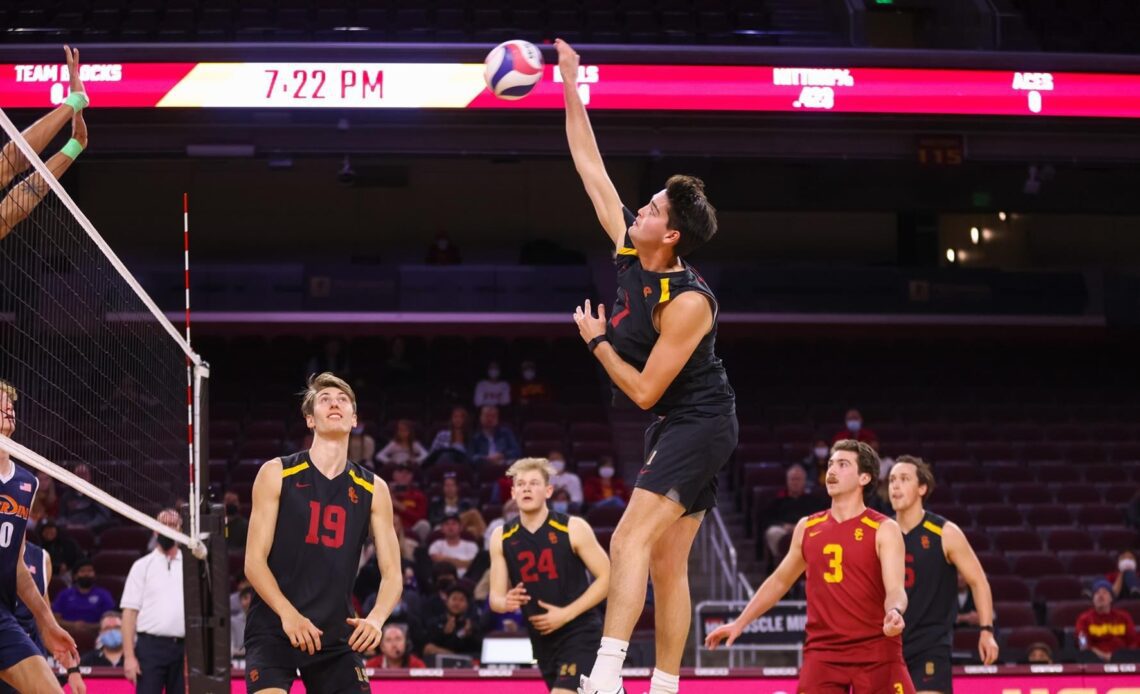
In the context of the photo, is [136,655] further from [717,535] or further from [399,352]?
[399,352]

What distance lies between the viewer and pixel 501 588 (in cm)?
896

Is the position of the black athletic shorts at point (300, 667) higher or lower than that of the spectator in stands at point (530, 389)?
lower

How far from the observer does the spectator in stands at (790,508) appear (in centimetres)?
1590

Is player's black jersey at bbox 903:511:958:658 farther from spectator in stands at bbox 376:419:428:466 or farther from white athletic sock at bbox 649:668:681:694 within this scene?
spectator in stands at bbox 376:419:428:466

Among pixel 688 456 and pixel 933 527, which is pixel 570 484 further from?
pixel 688 456

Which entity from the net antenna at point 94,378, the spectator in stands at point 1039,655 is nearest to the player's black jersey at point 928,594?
the spectator in stands at point 1039,655

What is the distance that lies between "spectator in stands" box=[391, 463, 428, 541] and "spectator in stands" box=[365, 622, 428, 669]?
3074 mm

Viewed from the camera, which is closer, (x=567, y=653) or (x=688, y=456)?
(x=688, y=456)

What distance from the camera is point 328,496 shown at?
7113 millimetres

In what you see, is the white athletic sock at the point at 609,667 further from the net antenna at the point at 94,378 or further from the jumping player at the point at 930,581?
the net antenna at the point at 94,378

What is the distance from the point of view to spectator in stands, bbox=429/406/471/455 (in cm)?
1839

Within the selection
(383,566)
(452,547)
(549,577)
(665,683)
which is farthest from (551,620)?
(452,547)

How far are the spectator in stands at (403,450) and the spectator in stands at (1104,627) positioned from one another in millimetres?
8185

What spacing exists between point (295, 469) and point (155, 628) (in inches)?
201
